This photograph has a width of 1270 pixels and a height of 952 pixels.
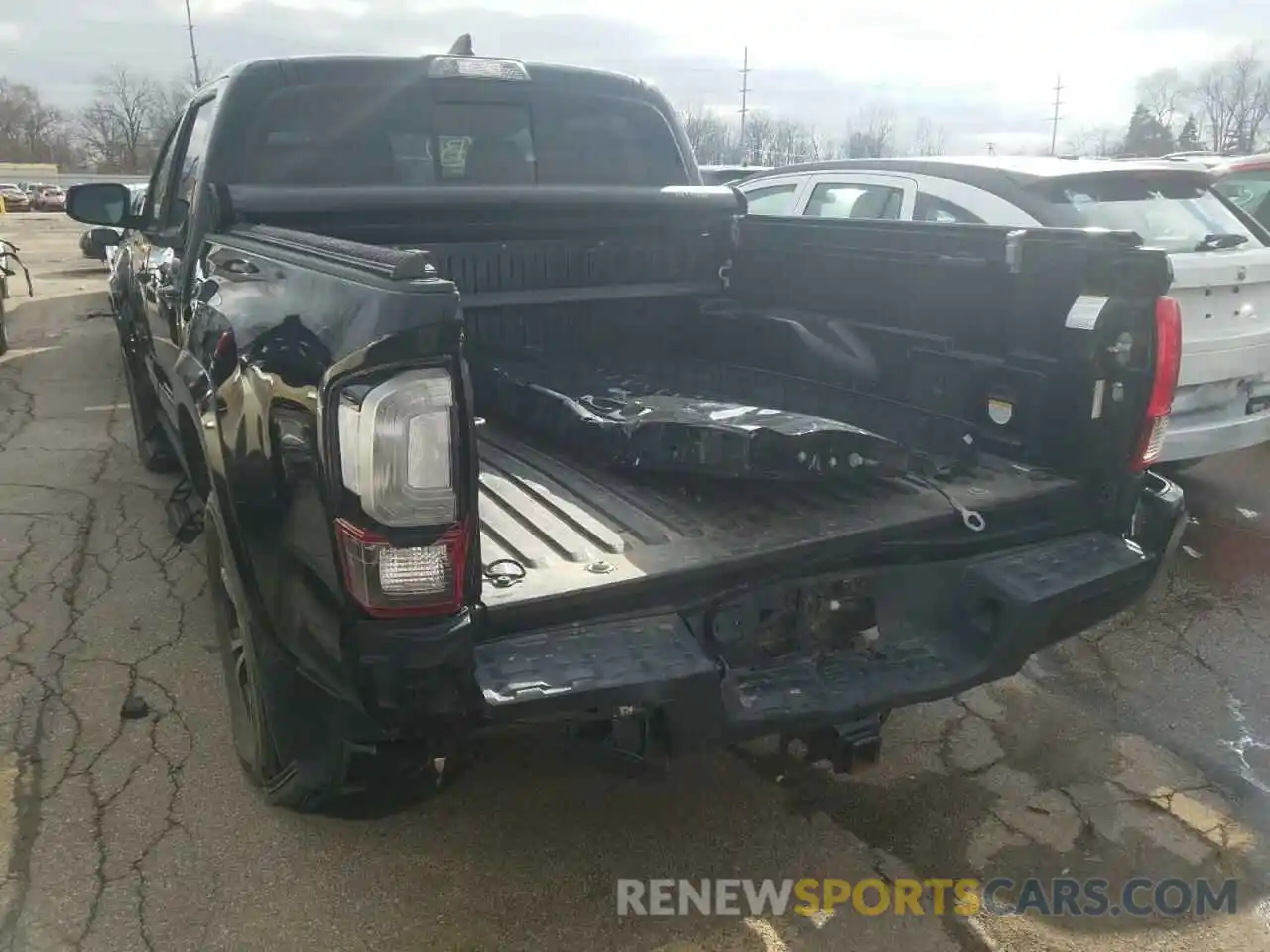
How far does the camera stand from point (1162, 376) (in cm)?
290

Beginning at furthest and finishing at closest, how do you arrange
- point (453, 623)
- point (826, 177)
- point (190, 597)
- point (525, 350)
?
point (826, 177), point (190, 597), point (525, 350), point (453, 623)

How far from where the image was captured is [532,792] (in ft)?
10.2

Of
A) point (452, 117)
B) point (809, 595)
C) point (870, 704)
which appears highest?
point (452, 117)

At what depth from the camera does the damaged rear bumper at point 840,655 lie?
2080 millimetres

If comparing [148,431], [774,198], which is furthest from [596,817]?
[774,198]

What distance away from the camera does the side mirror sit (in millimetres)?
4641

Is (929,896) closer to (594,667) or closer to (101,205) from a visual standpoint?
(594,667)

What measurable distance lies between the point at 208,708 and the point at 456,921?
1.48 m

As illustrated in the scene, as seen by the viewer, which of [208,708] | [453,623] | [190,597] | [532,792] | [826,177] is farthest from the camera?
[826,177]

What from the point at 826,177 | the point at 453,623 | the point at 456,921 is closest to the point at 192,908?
the point at 456,921

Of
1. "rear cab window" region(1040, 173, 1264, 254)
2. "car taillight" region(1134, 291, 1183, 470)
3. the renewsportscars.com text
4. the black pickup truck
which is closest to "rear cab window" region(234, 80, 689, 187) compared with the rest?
the black pickup truck

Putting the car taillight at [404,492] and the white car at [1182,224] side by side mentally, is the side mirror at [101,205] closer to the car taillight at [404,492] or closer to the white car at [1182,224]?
the car taillight at [404,492]

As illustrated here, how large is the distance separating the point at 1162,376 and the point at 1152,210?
3.16 meters

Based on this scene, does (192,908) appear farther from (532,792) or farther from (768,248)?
(768,248)
